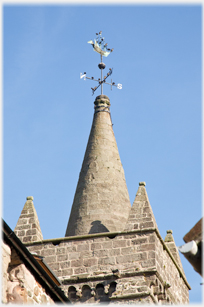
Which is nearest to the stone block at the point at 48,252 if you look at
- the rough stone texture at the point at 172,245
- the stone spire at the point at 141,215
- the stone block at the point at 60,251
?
the stone block at the point at 60,251

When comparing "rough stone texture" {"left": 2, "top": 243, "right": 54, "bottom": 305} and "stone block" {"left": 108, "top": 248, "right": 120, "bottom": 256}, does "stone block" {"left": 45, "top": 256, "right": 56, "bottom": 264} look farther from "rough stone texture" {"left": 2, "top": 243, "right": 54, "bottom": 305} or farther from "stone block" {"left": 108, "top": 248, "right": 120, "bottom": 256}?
"rough stone texture" {"left": 2, "top": 243, "right": 54, "bottom": 305}

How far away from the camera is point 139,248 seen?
2005 cm

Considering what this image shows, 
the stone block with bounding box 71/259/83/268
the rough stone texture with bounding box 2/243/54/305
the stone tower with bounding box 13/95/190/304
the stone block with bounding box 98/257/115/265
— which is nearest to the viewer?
the rough stone texture with bounding box 2/243/54/305

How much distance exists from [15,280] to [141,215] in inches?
297

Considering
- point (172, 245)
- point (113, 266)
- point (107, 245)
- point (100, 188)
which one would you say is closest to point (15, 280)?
point (113, 266)

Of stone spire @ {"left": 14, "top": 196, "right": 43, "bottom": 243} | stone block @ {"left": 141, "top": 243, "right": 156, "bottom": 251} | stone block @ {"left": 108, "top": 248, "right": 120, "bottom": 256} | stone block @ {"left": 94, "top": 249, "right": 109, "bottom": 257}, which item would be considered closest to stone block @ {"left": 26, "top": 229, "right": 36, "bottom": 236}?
stone spire @ {"left": 14, "top": 196, "right": 43, "bottom": 243}

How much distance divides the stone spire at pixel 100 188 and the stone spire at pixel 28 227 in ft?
3.19

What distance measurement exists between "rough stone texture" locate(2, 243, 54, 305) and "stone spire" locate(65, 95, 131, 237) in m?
7.52

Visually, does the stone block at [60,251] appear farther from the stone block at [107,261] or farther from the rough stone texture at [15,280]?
the rough stone texture at [15,280]

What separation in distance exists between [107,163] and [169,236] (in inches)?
109

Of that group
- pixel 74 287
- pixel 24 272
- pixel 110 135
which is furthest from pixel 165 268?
pixel 24 272

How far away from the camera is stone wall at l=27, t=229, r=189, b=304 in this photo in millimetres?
19484

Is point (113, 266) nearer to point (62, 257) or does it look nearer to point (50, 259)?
point (62, 257)

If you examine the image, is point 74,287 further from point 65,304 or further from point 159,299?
point 65,304
